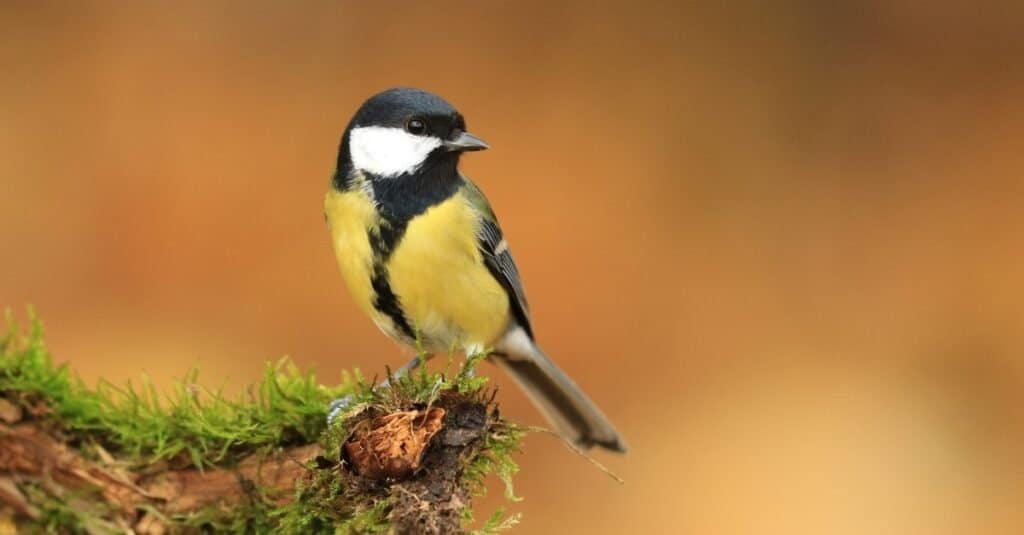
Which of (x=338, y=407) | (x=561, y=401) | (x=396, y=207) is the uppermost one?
(x=396, y=207)

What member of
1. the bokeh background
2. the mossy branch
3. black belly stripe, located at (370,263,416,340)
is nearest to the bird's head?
black belly stripe, located at (370,263,416,340)

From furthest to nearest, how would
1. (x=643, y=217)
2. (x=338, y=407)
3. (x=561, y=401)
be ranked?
(x=643, y=217), (x=561, y=401), (x=338, y=407)

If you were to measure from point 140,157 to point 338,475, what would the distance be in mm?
1501

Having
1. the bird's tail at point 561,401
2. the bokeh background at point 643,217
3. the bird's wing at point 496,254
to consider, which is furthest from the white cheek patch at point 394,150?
the bokeh background at point 643,217

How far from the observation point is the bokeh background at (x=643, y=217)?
234cm

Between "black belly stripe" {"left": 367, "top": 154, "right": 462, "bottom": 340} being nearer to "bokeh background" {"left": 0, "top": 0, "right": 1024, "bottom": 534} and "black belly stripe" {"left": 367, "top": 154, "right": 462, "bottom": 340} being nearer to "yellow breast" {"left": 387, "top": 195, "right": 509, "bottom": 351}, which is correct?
"yellow breast" {"left": 387, "top": 195, "right": 509, "bottom": 351}

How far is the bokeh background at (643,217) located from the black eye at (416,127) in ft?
3.35

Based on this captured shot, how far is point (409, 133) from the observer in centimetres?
137

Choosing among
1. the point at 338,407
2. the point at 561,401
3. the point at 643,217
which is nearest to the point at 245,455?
the point at 338,407

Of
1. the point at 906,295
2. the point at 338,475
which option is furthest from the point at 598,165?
the point at 338,475

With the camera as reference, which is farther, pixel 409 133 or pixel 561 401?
pixel 561 401

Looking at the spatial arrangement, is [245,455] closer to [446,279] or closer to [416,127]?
[446,279]

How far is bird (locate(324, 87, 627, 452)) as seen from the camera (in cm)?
135

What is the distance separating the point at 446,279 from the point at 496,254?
0.44ft
